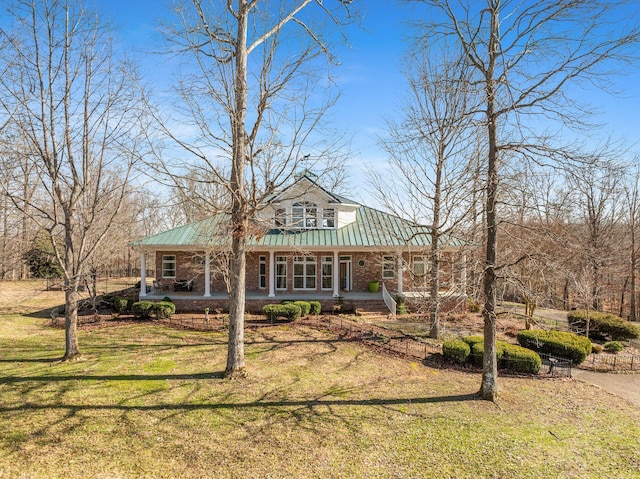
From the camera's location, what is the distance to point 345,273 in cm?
2198

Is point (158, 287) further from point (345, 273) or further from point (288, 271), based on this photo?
point (345, 273)

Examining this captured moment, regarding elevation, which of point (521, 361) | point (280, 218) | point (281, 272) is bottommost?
point (521, 361)

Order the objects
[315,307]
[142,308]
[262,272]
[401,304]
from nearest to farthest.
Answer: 1. [142,308]
2. [315,307]
3. [401,304]
4. [262,272]

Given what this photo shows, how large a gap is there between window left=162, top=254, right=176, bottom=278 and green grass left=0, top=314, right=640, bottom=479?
10045 mm

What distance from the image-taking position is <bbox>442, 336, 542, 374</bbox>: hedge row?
11.0 meters

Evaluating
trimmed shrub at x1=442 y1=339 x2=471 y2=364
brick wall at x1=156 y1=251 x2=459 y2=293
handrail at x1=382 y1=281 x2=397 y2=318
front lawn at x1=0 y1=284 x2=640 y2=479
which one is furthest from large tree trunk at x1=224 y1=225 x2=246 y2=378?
brick wall at x1=156 y1=251 x2=459 y2=293

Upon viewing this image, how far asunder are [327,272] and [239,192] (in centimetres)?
1317

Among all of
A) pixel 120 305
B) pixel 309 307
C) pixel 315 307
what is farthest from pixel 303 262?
pixel 120 305

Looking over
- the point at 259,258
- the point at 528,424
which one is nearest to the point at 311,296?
the point at 259,258

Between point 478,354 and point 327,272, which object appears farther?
point 327,272

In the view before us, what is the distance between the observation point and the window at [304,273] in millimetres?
21484

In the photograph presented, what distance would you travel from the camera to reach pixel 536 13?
7867 millimetres

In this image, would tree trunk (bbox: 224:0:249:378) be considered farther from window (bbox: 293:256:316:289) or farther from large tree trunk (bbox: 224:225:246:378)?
window (bbox: 293:256:316:289)

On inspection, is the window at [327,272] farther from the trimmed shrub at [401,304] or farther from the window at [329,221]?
the trimmed shrub at [401,304]
